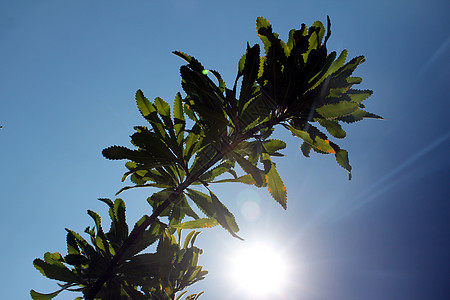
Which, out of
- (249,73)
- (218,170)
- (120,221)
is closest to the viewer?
(249,73)

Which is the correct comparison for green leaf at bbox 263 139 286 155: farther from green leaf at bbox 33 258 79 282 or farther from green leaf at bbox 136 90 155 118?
green leaf at bbox 33 258 79 282

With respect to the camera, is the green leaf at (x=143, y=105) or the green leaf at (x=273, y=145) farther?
the green leaf at (x=273, y=145)

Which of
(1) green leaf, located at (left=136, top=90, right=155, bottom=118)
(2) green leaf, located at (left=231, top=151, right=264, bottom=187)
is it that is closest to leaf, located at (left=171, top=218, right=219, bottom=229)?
(2) green leaf, located at (left=231, top=151, right=264, bottom=187)

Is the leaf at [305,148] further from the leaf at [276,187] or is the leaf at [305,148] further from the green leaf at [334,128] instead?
the leaf at [276,187]

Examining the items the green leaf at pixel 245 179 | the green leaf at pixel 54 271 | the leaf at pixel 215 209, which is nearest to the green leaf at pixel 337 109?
the green leaf at pixel 245 179

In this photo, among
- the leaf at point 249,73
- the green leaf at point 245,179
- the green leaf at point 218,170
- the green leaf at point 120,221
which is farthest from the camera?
the green leaf at point 120,221

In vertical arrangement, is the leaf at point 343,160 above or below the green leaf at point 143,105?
below

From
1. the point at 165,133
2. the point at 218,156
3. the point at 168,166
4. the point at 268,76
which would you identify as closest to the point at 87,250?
the point at 168,166

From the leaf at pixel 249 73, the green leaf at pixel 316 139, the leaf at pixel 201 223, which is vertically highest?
the leaf at pixel 249 73

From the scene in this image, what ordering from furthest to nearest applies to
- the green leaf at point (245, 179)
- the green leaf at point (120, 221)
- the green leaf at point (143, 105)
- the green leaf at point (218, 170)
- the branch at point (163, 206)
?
1. the green leaf at point (120, 221)
2. the green leaf at point (218, 170)
3. the green leaf at point (245, 179)
4. the green leaf at point (143, 105)
5. the branch at point (163, 206)

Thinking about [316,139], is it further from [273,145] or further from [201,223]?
[201,223]

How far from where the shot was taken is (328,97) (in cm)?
249

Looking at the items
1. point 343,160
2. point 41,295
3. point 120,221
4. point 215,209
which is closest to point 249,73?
point 343,160

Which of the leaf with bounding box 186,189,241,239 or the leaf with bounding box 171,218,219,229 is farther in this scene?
the leaf with bounding box 171,218,219,229
